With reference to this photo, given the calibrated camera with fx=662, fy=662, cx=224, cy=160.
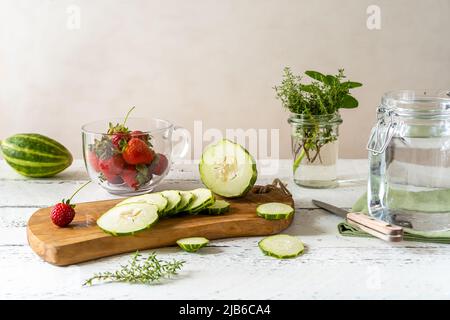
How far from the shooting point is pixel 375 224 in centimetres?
144

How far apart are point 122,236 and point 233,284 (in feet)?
0.92

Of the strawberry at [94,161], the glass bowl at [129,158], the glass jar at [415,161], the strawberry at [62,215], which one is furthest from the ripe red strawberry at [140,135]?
the glass jar at [415,161]

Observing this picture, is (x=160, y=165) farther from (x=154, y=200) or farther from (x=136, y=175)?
(x=154, y=200)

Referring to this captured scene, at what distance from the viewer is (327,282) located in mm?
1249

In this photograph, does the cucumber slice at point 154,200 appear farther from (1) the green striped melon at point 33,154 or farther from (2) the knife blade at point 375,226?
(1) the green striped melon at point 33,154

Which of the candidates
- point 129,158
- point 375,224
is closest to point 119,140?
point 129,158

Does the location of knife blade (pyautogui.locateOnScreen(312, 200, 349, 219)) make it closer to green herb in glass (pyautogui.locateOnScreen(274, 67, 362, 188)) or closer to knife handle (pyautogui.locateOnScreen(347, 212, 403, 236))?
knife handle (pyautogui.locateOnScreen(347, 212, 403, 236))

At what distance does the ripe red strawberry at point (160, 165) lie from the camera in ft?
5.84

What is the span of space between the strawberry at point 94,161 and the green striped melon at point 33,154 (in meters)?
0.27

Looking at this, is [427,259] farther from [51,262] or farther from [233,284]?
[51,262]

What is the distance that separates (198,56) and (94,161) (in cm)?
134

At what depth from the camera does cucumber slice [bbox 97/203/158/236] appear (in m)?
1.38
